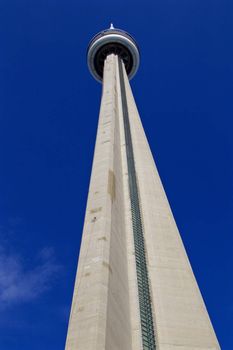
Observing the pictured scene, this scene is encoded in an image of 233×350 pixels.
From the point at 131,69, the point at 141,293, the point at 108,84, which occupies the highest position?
the point at 131,69

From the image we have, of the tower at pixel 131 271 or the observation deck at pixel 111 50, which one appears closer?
the tower at pixel 131 271

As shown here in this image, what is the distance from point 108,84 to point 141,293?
64.1 feet

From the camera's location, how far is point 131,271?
12344 millimetres

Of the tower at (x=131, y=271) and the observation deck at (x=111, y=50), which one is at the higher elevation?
the observation deck at (x=111, y=50)

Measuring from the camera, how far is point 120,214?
14.1 metres

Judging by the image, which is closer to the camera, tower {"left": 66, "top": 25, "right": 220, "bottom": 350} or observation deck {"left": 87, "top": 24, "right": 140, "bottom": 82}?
tower {"left": 66, "top": 25, "right": 220, "bottom": 350}

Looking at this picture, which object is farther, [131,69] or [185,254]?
[131,69]

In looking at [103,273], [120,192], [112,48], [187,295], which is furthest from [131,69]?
[103,273]

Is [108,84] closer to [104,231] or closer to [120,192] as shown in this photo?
[120,192]

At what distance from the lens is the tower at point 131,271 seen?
8.13 meters

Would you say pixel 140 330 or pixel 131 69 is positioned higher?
pixel 131 69

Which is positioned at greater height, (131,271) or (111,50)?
(111,50)

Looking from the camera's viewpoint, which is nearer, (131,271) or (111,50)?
(131,271)

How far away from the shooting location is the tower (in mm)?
8133
